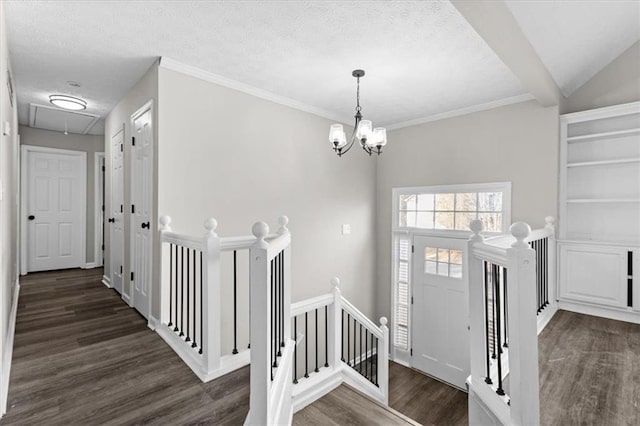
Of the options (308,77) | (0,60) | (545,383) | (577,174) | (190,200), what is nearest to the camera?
(0,60)

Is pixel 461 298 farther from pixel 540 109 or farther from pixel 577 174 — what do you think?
pixel 540 109

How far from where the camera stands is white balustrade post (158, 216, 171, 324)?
2691 millimetres

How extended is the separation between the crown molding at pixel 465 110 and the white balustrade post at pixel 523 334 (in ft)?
9.54

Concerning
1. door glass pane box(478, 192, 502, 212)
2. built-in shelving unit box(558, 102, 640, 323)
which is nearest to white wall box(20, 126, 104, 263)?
door glass pane box(478, 192, 502, 212)

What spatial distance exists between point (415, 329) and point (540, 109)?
10.7 ft

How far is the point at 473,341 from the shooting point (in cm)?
189

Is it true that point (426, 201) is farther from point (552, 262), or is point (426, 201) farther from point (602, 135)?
point (602, 135)

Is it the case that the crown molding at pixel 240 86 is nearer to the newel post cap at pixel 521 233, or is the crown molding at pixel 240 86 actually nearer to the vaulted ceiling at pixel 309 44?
the vaulted ceiling at pixel 309 44

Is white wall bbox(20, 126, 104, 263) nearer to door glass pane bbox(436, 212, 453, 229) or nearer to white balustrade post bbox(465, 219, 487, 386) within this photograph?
door glass pane bbox(436, 212, 453, 229)

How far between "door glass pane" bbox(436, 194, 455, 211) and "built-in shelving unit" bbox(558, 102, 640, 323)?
1242mm

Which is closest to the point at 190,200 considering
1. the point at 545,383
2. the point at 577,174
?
the point at 545,383

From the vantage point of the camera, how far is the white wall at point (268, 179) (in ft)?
9.61

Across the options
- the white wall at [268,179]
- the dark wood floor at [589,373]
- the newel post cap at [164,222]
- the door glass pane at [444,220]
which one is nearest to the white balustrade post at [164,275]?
the newel post cap at [164,222]

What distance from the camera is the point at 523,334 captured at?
1459mm
